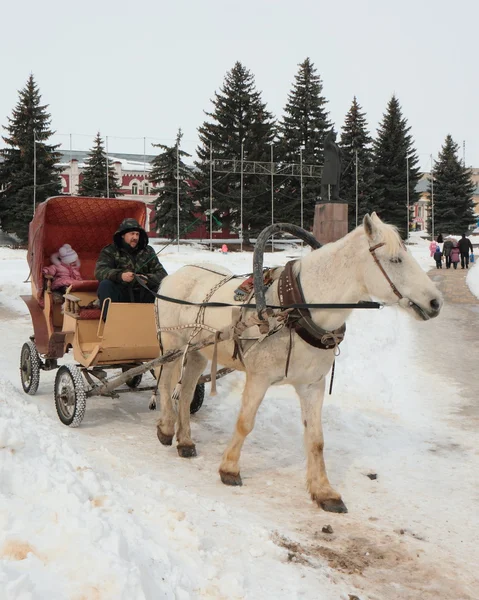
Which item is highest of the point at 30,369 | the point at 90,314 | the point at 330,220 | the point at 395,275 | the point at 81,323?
the point at 330,220

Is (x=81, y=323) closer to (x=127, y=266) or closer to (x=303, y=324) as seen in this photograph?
(x=127, y=266)

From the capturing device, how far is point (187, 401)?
596 centimetres

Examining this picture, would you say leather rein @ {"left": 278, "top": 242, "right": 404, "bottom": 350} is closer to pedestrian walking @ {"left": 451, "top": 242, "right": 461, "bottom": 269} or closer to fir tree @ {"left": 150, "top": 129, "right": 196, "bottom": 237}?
pedestrian walking @ {"left": 451, "top": 242, "right": 461, "bottom": 269}

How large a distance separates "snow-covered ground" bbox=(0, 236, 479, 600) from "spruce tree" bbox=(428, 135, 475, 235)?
5364cm

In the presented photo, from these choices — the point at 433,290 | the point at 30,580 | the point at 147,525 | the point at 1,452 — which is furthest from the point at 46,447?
the point at 433,290

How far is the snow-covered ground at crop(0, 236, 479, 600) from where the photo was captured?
9.62ft

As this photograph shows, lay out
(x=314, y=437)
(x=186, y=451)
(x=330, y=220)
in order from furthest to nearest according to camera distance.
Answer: (x=330, y=220) < (x=186, y=451) < (x=314, y=437)

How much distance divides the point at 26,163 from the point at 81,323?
131 ft

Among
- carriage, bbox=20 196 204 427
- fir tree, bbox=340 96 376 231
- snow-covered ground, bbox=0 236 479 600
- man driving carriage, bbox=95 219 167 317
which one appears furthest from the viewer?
fir tree, bbox=340 96 376 231

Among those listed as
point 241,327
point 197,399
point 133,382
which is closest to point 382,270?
point 241,327

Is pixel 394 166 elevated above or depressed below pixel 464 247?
above

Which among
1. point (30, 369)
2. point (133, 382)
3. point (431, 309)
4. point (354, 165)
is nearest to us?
point (431, 309)

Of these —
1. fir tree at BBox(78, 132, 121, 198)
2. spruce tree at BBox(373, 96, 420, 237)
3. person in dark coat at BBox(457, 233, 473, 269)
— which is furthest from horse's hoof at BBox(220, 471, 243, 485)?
spruce tree at BBox(373, 96, 420, 237)

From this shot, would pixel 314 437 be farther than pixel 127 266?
No
